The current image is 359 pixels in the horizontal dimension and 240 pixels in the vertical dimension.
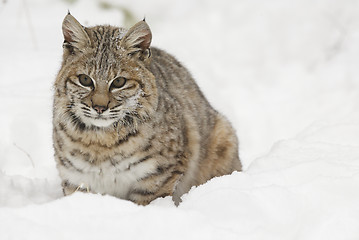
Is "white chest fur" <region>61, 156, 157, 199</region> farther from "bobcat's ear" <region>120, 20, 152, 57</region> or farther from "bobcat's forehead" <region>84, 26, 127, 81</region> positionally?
"bobcat's ear" <region>120, 20, 152, 57</region>

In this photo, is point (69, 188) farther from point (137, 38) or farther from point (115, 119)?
point (137, 38)

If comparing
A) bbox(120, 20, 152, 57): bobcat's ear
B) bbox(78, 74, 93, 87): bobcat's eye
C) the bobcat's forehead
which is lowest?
bbox(78, 74, 93, 87): bobcat's eye

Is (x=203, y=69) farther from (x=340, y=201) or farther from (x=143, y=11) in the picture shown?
(x=340, y=201)

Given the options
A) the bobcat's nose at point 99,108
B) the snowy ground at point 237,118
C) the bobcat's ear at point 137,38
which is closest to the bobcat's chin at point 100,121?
the bobcat's nose at point 99,108

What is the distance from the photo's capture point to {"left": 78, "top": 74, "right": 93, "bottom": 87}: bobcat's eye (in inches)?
129

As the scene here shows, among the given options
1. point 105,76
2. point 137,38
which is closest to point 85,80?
point 105,76

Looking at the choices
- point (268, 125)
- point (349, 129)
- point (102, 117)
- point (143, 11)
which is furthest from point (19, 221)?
point (143, 11)

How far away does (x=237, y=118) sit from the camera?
20.2ft

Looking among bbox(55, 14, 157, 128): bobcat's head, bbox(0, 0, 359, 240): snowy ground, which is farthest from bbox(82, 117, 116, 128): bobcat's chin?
bbox(0, 0, 359, 240): snowy ground

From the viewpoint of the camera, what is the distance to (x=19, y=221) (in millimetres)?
2436

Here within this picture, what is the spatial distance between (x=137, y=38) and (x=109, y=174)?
0.84m

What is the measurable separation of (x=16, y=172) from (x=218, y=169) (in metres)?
1.60

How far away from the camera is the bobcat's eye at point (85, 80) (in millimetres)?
3270

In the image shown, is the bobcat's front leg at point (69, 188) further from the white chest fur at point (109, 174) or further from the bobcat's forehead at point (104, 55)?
the bobcat's forehead at point (104, 55)
